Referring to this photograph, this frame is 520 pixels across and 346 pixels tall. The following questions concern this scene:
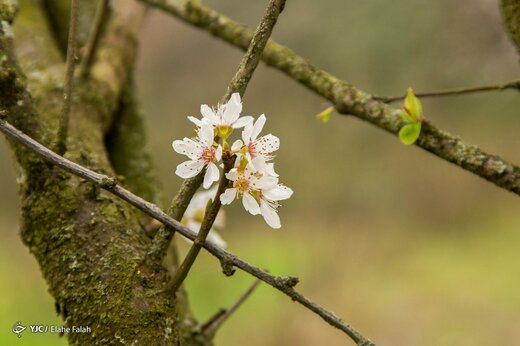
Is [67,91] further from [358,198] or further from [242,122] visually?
[358,198]

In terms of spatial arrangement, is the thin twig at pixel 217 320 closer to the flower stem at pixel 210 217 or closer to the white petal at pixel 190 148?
the flower stem at pixel 210 217

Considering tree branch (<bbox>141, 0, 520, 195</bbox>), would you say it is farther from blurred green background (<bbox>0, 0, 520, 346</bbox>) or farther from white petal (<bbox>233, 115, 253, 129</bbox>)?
blurred green background (<bbox>0, 0, 520, 346</bbox>)

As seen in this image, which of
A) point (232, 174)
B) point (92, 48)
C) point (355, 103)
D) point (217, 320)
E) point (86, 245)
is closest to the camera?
point (232, 174)

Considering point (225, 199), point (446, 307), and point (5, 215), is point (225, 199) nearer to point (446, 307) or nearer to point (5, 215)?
point (446, 307)

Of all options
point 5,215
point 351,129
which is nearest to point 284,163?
point 351,129

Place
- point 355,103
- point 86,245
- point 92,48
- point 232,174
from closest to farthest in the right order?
point 232,174, point 86,245, point 355,103, point 92,48

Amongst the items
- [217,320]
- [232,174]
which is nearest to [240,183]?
[232,174]
